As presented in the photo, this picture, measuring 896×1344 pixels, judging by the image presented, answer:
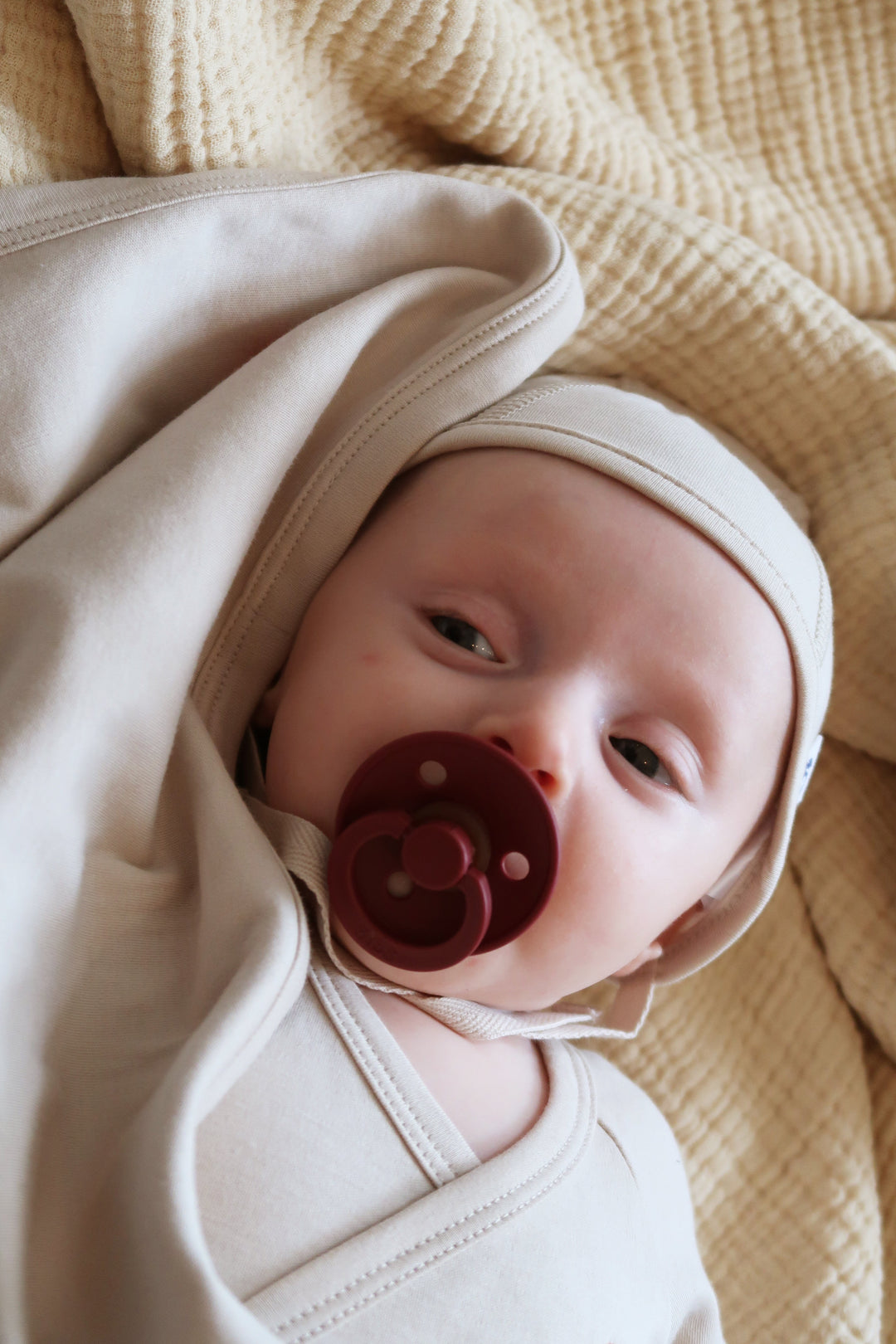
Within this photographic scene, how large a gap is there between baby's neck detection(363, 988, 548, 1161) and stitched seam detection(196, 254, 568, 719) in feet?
1.00

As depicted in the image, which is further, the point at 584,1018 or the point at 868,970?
the point at 868,970

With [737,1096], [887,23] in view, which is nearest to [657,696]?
[737,1096]

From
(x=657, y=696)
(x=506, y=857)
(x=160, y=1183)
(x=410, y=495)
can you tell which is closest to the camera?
(x=160, y=1183)

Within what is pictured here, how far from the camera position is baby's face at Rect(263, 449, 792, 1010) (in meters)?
0.87

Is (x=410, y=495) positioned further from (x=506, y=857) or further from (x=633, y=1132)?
(x=633, y=1132)

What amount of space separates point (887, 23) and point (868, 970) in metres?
1.09

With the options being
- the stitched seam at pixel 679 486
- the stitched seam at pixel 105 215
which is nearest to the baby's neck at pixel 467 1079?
the stitched seam at pixel 679 486

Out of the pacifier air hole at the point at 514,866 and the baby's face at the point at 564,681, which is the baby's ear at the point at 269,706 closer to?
the baby's face at the point at 564,681

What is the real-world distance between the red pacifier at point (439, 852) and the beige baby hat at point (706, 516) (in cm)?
31

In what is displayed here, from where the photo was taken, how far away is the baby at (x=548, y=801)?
0.82 meters

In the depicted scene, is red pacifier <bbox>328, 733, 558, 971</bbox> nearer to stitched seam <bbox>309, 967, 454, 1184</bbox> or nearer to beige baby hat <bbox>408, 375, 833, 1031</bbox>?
stitched seam <bbox>309, 967, 454, 1184</bbox>

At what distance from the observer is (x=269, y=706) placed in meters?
1.02

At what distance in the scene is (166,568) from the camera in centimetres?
84

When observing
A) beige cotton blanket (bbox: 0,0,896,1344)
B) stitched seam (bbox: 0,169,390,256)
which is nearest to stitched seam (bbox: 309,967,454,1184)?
beige cotton blanket (bbox: 0,0,896,1344)
